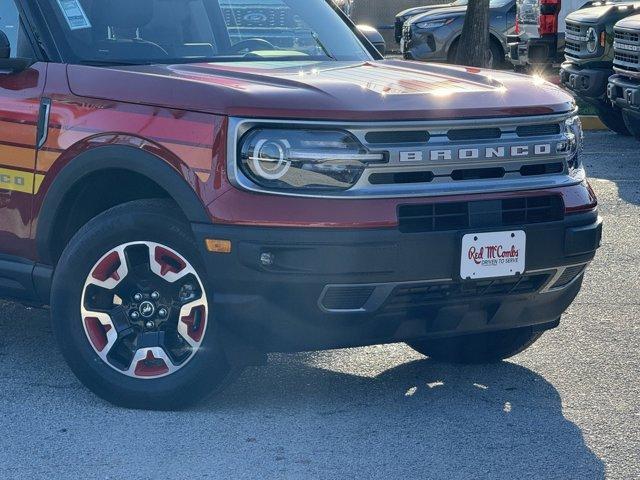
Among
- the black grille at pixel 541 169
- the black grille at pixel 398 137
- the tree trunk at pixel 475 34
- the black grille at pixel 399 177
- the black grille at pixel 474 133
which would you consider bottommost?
the tree trunk at pixel 475 34

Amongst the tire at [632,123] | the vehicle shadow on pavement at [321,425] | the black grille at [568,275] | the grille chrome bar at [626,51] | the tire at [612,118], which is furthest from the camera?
the tire at [612,118]

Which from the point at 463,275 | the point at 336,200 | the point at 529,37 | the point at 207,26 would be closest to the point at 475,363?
the point at 463,275

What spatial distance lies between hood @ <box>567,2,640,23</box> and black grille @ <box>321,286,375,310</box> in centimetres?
863

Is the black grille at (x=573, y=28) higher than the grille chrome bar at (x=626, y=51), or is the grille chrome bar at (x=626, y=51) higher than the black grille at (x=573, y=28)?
the grille chrome bar at (x=626, y=51)

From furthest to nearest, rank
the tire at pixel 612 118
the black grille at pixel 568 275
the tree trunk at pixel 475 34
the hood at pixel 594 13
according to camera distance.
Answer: the tree trunk at pixel 475 34
the tire at pixel 612 118
the hood at pixel 594 13
the black grille at pixel 568 275

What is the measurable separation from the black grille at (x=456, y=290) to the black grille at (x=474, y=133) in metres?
0.50

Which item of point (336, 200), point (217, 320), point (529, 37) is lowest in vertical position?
point (529, 37)

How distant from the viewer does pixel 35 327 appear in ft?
20.5

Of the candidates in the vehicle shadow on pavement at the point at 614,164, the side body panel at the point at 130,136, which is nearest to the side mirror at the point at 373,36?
the side body panel at the point at 130,136

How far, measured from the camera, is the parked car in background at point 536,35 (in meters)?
14.5

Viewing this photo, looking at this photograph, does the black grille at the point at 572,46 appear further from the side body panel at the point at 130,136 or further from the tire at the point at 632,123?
the side body panel at the point at 130,136

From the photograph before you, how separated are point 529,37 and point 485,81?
10.0m

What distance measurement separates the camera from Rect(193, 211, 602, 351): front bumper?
4438 mm

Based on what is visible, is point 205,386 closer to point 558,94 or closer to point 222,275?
point 222,275
